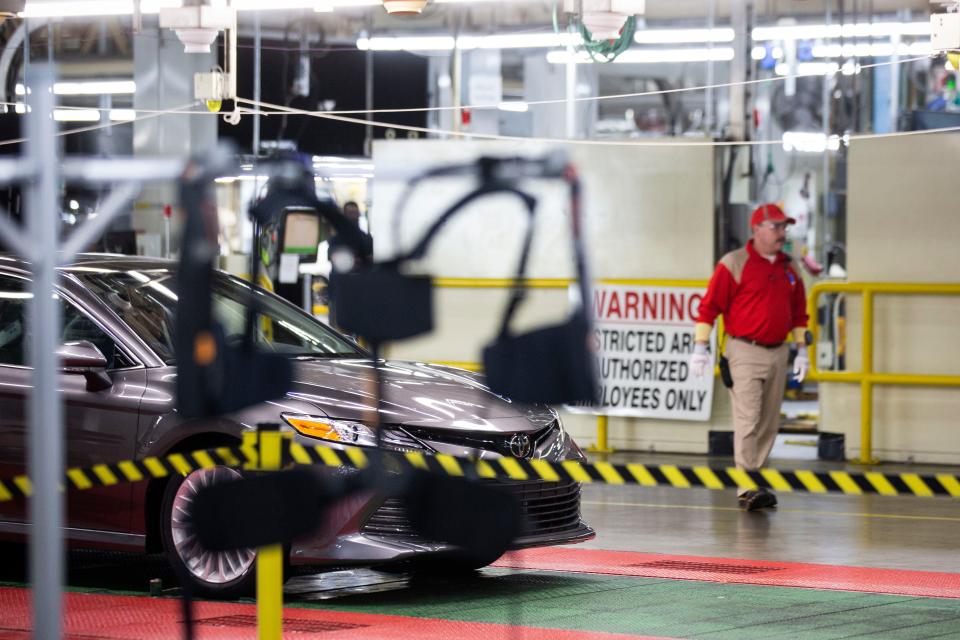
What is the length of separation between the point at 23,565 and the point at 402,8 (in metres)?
4.43

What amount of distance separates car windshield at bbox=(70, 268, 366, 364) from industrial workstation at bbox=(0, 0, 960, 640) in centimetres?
3

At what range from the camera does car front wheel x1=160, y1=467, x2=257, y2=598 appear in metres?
7.82

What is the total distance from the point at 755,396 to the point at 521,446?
12.6 feet

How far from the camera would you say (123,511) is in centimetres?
803

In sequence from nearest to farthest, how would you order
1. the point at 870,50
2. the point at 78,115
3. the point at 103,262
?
the point at 103,262
the point at 870,50
the point at 78,115

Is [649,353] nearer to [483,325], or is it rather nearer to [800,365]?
[483,325]

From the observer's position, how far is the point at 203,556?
7.93 m

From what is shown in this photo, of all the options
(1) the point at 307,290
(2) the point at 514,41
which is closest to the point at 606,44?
(2) the point at 514,41

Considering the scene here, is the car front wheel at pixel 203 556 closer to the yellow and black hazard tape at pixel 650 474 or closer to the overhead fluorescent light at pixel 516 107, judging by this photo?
the yellow and black hazard tape at pixel 650 474

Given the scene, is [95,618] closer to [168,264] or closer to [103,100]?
[168,264]

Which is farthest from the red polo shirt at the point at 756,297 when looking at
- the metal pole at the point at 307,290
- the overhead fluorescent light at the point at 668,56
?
the metal pole at the point at 307,290

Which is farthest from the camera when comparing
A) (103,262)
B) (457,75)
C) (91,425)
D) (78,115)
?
(78,115)

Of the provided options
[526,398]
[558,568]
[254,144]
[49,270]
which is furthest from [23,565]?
[254,144]

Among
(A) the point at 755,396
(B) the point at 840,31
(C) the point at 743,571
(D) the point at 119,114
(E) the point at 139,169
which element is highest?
(B) the point at 840,31
